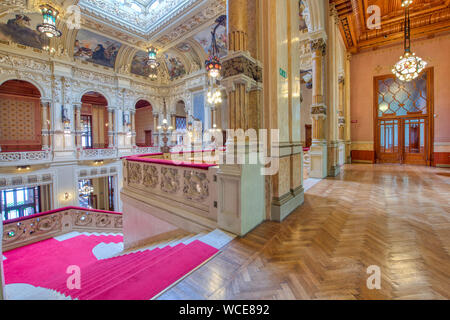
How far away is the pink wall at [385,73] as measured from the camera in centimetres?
989

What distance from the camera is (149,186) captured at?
16.2 ft

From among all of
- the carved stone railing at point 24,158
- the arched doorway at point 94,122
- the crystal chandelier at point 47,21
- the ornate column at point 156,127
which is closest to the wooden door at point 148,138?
the arched doorway at point 94,122

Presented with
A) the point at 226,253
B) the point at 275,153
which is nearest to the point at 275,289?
the point at 226,253

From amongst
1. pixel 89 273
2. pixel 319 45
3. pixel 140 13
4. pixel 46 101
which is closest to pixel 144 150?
pixel 46 101

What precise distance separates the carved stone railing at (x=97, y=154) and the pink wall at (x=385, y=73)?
16.2 metres

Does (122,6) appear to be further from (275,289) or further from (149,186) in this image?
(275,289)

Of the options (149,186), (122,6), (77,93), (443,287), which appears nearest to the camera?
(443,287)

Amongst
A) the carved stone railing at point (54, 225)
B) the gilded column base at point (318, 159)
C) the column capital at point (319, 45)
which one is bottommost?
the carved stone railing at point (54, 225)

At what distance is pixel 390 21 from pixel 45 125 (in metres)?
19.6

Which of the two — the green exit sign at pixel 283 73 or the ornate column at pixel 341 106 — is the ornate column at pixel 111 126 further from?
the ornate column at pixel 341 106

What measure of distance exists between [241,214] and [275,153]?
1.27 metres

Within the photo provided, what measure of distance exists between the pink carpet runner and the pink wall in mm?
13163

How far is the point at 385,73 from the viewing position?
11344 millimetres

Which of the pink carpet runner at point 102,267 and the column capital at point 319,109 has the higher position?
the column capital at point 319,109
